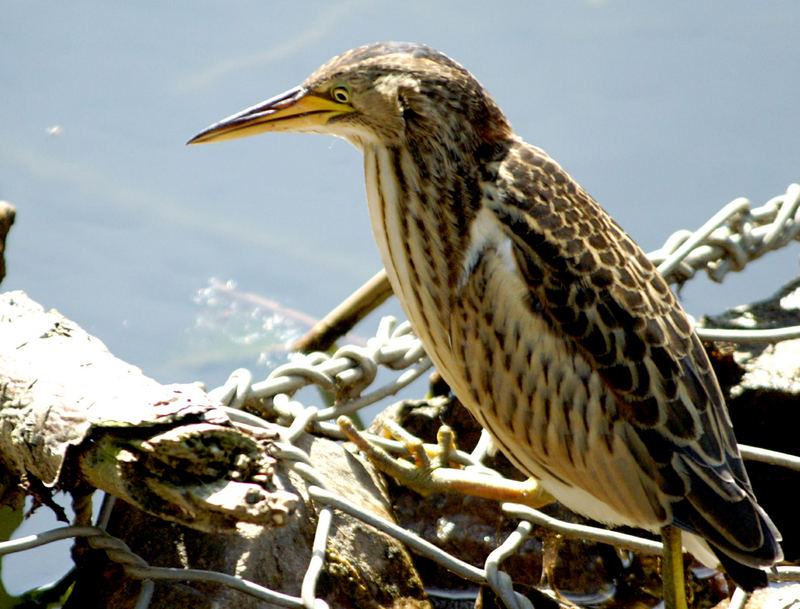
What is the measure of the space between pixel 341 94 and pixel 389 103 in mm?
92

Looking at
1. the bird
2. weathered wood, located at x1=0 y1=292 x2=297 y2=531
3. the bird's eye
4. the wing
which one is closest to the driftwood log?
weathered wood, located at x1=0 y1=292 x2=297 y2=531

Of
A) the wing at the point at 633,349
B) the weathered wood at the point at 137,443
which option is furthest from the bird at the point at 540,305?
the weathered wood at the point at 137,443

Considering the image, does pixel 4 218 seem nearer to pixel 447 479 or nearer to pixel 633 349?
pixel 447 479

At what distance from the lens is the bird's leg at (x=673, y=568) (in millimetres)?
1785

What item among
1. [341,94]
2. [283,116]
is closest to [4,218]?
[283,116]

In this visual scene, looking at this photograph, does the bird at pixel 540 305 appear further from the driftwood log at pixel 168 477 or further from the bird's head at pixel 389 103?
the driftwood log at pixel 168 477

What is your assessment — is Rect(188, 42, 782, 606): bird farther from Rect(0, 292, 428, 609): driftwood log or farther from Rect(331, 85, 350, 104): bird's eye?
Rect(0, 292, 428, 609): driftwood log

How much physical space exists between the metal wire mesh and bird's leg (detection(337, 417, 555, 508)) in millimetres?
27

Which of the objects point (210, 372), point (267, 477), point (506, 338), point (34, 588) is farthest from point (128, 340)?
point (267, 477)

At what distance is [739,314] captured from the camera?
8.73ft

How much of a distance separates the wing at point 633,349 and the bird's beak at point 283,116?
34cm

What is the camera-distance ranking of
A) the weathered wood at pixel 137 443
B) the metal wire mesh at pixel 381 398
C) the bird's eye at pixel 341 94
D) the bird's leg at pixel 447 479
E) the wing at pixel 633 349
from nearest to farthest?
the weathered wood at pixel 137 443 < the metal wire mesh at pixel 381 398 < the wing at pixel 633 349 < the bird's eye at pixel 341 94 < the bird's leg at pixel 447 479

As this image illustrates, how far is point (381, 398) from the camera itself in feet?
7.21

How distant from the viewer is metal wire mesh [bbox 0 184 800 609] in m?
1.56
